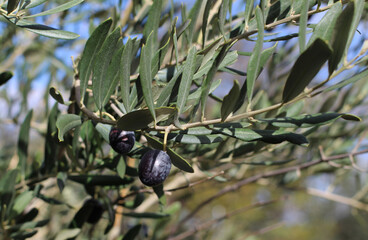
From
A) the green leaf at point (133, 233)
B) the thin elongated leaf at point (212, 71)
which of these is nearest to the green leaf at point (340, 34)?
the thin elongated leaf at point (212, 71)

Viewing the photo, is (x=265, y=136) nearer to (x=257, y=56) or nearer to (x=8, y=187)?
(x=257, y=56)

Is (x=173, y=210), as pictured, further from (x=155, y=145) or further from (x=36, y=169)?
(x=155, y=145)

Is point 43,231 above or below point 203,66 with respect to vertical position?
below

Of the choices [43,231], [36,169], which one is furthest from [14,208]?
[43,231]

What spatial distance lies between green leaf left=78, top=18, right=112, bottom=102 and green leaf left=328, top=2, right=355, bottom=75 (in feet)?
0.87

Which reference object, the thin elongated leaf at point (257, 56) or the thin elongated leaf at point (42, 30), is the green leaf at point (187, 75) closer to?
the thin elongated leaf at point (257, 56)

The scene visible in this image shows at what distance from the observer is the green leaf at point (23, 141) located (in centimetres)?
67

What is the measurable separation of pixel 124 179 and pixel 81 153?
112 mm

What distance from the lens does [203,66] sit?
19.2 inches

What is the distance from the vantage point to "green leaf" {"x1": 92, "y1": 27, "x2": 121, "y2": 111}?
42 cm

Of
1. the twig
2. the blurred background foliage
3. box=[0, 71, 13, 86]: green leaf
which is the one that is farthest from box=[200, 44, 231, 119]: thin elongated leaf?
the twig

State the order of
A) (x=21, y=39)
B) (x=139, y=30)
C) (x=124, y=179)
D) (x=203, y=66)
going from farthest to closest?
(x=21, y=39) → (x=139, y=30) → (x=124, y=179) → (x=203, y=66)

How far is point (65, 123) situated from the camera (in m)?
0.43

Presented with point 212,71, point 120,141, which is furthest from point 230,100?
point 120,141
